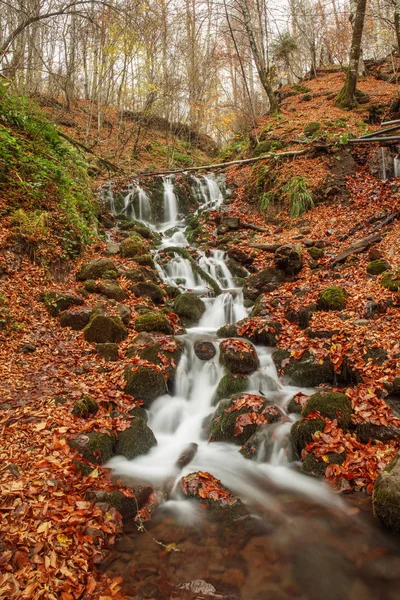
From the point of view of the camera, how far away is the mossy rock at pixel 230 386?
613 centimetres

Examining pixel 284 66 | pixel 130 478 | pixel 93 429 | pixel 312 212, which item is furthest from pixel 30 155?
pixel 284 66

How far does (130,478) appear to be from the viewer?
415 cm

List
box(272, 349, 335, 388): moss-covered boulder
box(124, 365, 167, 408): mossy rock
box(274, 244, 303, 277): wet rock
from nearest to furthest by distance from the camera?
1. box(124, 365, 167, 408): mossy rock
2. box(272, 349, 335, 388): moss-covered boulder
3. box(274, 244, 303, 277): wet rock

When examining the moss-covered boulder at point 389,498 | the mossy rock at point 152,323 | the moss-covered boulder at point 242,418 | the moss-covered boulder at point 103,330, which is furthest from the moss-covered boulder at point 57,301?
the moss-covered boulder at point 389,498

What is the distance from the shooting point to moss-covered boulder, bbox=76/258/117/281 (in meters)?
8.29

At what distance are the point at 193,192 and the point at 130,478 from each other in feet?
48.2

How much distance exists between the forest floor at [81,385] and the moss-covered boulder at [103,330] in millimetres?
204

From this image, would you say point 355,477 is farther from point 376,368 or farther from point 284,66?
point 284,66

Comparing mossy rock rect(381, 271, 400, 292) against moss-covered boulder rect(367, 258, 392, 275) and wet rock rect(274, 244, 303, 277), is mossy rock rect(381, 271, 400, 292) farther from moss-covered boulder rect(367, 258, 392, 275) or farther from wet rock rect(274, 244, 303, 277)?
wet rock rect(274, 244, 303, 277)

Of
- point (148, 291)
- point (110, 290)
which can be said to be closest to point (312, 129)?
point (148, 291)

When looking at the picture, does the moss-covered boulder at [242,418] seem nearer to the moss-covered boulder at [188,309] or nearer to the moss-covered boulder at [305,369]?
the moss-covered boulder at [305,369]

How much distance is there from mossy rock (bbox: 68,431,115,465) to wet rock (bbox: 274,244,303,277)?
6.51 metres

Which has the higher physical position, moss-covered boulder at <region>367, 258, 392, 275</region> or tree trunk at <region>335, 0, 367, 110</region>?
tree trunk at <region>335, 0, 367, 110</region>

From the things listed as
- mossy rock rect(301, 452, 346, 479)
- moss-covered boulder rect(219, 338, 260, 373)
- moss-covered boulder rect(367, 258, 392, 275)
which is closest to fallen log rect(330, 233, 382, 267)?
moss-covered boulder rect(367, 258, 392, 275)
